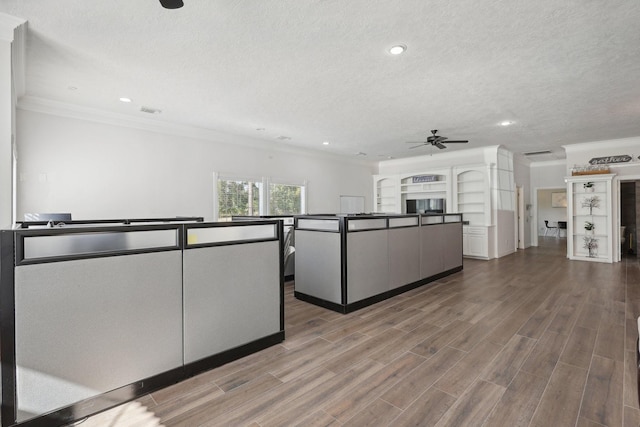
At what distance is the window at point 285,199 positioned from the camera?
773 cm

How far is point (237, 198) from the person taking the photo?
23.1 ft

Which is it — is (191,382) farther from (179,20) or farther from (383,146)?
(383,146)

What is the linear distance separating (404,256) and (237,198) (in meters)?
4.17

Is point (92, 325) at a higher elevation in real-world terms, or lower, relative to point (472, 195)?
lower

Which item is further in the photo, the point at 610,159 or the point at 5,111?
the point at 610,159

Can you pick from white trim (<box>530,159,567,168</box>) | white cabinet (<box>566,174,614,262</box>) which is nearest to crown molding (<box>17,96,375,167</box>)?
white cabinet (<box>566,174,614,262</box>)

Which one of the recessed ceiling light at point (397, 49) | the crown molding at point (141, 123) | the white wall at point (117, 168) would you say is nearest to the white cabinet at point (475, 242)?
the crown molding at point (141, 123)

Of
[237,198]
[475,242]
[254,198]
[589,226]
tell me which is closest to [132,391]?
[237,198]

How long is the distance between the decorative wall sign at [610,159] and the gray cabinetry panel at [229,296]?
8.77 m

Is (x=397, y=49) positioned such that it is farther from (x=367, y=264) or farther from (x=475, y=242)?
(x=475, y=242)

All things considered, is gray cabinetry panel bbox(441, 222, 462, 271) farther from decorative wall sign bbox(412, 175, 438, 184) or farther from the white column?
the white column

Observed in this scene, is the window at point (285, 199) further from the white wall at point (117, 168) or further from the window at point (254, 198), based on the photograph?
the white wall at point (117, 168)

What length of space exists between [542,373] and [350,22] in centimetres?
334

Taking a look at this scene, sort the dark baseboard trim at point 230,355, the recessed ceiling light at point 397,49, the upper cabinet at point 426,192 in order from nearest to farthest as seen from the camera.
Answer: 1. the dark baseboard trim at point 230,355
2. the recessed ceiling light at point 397,49
3. the upper cabinet at point 426,192
